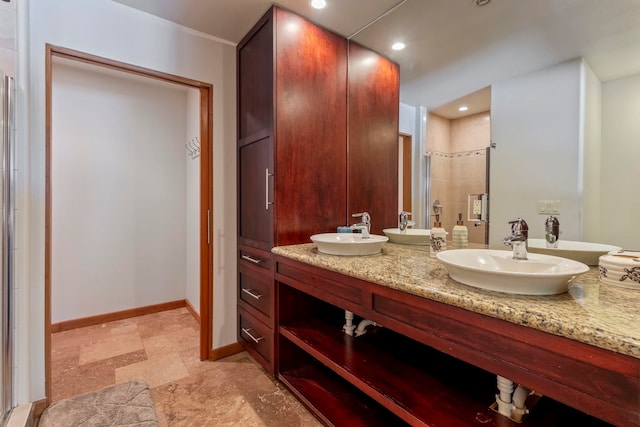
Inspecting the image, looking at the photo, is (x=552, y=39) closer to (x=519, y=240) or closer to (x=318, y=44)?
(x=519, y=240)

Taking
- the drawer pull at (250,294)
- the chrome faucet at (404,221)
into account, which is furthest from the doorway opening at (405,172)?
the drawer pull at (250,294)

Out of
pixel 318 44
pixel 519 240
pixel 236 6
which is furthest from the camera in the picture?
pixel 318 44

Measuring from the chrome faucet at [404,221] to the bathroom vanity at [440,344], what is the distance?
0.14 metres

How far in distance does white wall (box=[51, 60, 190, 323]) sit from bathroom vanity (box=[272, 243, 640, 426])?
1.95m

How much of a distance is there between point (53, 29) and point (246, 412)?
2.32 metres

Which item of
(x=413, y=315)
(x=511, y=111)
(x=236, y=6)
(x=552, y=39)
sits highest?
(x=236, y=6)

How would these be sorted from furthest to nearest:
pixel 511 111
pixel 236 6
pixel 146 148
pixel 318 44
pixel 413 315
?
pixel 146 148 → pixel 318 44 → pixel 236 6 → pixel 511 111 → pixel 413 315

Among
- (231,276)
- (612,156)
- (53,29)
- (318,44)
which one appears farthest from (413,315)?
(53,29)

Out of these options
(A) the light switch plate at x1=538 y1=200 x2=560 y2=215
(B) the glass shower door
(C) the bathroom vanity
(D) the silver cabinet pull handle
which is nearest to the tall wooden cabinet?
(D) the silver cabinet pull handle

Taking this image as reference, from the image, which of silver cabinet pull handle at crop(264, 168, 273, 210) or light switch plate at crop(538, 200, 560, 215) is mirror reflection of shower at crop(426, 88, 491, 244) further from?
silver cabinet pull handle at crop(264, 168, 273, 210)

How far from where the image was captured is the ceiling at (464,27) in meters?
1.17

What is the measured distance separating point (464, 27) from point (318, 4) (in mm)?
838

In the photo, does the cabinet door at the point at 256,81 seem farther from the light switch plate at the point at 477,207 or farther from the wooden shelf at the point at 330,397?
the wooden shelf at the point at 330,397

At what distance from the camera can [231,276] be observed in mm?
2273
